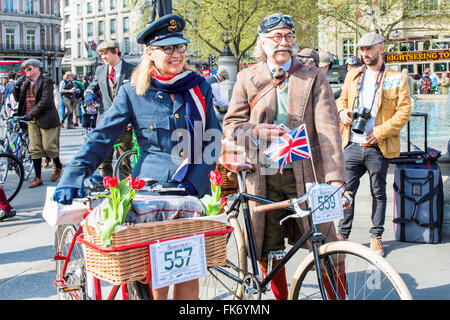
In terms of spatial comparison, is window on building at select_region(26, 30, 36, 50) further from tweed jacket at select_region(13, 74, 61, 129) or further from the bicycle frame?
the bicycle frame

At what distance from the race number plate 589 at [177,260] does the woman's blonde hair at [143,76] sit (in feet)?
2.99

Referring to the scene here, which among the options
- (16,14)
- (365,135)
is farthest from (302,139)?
(16,14)

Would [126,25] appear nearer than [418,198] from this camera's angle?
No

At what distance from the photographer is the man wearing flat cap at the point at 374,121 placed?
489 cm

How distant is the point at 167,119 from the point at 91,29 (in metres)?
82.6

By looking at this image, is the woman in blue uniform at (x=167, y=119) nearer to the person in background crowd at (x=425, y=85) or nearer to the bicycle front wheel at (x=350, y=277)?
Answer: the bicycle front wheel at (x=350, y=277)

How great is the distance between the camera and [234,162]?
11.2 feet

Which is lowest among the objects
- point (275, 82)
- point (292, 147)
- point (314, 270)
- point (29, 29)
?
point (314, 270)

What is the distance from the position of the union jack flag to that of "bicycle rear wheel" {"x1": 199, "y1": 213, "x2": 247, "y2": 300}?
0.71 m

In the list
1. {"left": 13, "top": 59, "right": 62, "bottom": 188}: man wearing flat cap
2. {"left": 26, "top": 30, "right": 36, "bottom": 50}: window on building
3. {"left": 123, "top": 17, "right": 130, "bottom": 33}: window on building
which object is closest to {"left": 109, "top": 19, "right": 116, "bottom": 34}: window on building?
{"left": 123, "top": 17, "right": 130, "bottom": 33}: window on building

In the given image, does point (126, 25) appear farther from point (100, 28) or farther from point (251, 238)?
point (251, 238)

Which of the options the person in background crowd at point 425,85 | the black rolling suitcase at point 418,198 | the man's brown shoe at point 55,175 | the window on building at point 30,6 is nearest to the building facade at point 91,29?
the window on building at point 30,6

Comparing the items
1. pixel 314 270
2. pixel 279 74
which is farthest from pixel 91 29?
pixel 314 270

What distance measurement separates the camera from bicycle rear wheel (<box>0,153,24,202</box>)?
286 inches
